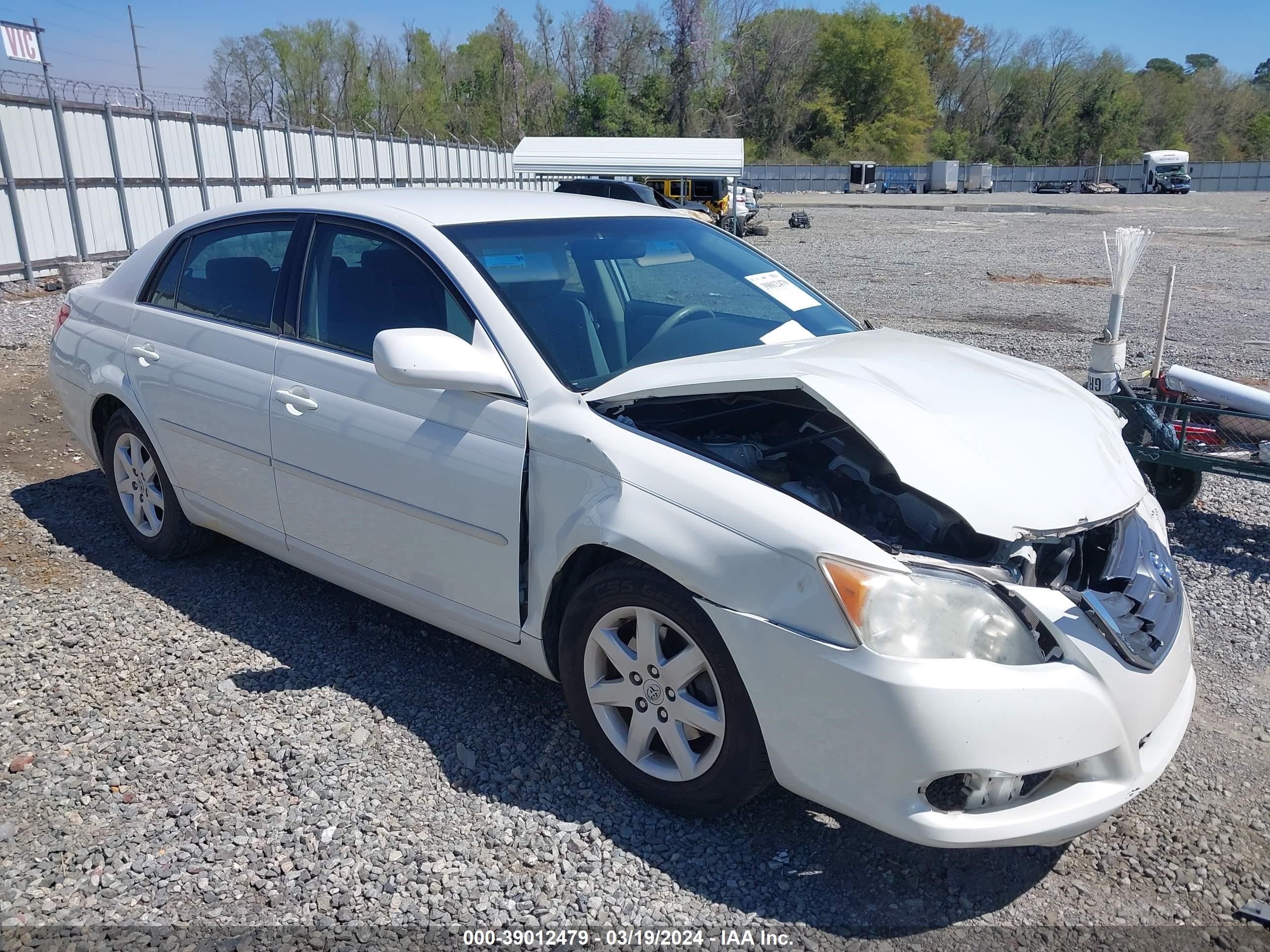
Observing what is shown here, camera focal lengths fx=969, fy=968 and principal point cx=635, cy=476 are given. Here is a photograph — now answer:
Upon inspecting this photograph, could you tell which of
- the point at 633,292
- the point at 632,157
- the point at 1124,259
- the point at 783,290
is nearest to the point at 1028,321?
the point at 1124,259

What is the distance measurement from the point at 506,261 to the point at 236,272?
4.79 feet

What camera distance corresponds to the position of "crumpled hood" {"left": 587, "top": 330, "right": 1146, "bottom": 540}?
255 centimetres

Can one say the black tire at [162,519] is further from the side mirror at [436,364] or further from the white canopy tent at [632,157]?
the white canopy tent at [632,157]

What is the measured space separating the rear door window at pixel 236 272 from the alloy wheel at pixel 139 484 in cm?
76

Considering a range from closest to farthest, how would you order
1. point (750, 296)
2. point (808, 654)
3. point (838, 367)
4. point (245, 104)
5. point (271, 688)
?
point (808, 654) → point (838, 367) → point (271, 688) → point (750, 296) → point (245, 104)

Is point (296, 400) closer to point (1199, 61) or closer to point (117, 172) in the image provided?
point (117, 172)

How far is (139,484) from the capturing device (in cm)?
466

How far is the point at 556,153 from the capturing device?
97.9ft

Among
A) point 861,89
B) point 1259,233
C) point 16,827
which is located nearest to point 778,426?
point 16,827

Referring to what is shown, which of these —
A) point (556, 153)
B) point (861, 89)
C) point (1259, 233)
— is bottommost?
point (1259, 233)

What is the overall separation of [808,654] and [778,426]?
3.46 feet

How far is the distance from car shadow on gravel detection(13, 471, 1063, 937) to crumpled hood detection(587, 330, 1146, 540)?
0.97 m

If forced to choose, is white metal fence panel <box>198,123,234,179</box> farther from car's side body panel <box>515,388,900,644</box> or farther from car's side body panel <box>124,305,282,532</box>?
car's side body panel <box>515,388,900,644</box>

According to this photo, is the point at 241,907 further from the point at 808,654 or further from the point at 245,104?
the point at 245,104
